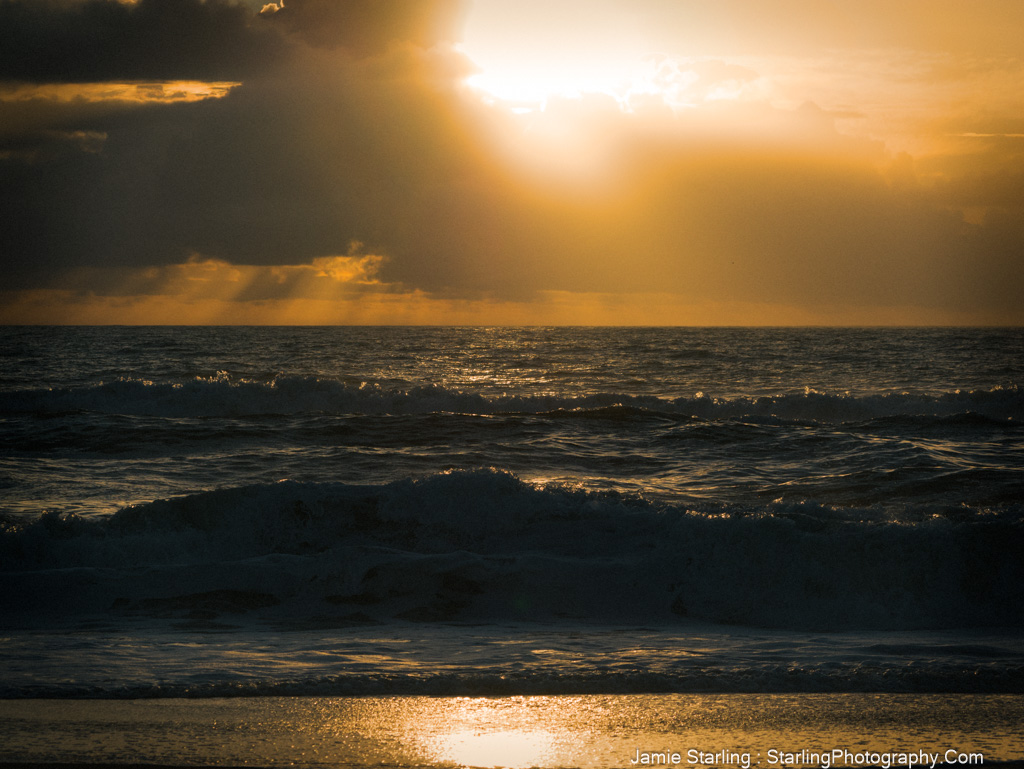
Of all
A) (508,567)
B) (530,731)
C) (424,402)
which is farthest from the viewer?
(424,402)

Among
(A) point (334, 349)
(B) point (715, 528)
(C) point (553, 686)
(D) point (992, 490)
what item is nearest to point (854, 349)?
(A) point (334, 349)

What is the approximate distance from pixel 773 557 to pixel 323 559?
500 cm

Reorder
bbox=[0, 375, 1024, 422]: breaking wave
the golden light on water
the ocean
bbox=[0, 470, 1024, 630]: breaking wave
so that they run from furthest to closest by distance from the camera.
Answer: bbox=[0, 375, 1024, 422]: breaking wave, bbox=[0, 470, 1024, 630]: breaking wave, the ocean, the golden light on water

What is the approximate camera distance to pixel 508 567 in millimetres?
8328

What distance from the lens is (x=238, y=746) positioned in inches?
167

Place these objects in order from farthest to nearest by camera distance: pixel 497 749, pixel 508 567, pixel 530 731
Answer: pixel 508 567, pixel 530 731, pixel 497 749

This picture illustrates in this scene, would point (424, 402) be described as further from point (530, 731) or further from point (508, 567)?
point (530, 731)

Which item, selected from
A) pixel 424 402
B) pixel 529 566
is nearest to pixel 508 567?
pixel 529 566

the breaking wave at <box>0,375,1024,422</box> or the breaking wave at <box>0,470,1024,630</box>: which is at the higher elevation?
the breaking wave at <box>0,375,1024,422</box>

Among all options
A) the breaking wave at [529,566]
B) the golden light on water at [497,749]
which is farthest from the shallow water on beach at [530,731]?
the breaking wave at [529,566]

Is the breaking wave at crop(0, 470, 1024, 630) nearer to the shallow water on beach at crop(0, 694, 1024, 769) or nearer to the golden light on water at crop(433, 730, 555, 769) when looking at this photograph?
the shallow water on beach at crop(0, 694, 1024, 769)

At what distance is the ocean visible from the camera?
532cm

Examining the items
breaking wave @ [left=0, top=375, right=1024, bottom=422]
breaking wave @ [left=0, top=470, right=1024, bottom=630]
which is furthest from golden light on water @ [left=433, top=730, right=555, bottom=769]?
breaking wave @ [left=0, top=375, right=1024, bottom=422]

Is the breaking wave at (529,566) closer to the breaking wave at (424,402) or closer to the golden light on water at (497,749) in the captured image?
the golden light on water at (497,749)
